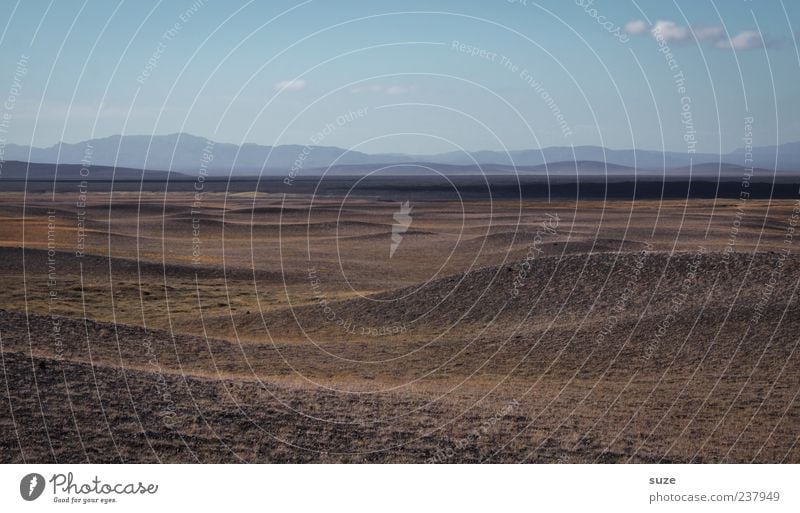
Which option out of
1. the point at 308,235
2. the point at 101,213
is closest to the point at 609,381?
the point at 308,235

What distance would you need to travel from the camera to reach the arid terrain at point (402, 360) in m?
18.1

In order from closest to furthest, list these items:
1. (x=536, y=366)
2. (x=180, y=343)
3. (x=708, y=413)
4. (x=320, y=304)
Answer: (x=708, y=413)
(x=536, y=366)
(x=180, y=343)
(x=320, y=304)

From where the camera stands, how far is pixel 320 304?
4119cm

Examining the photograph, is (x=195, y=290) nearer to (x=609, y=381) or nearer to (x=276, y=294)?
(x=276, y=294)

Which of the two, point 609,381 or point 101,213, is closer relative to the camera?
point 609,381

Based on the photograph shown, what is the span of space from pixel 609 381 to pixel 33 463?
1673 centimetres

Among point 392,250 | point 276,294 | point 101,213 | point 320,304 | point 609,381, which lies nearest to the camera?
point 609,381

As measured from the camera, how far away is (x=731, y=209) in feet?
383

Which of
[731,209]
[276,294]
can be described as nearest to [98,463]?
[276,294]

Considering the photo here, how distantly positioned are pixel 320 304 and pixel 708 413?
22.7 meters

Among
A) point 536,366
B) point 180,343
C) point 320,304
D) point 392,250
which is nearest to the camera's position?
point 536,366

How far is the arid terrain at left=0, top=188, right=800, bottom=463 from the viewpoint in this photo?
18062 millimetres

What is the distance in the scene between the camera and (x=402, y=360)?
30.2 metres

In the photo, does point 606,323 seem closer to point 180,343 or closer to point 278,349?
point 278,349
